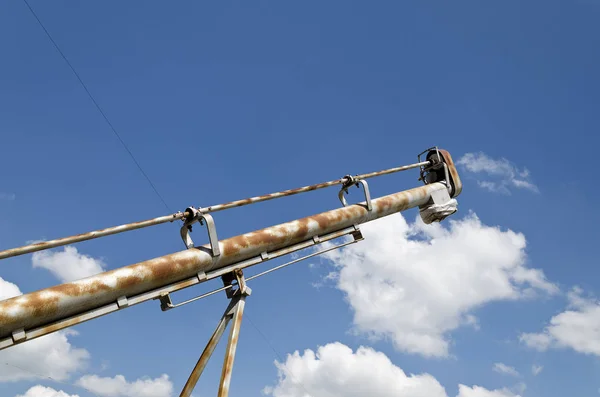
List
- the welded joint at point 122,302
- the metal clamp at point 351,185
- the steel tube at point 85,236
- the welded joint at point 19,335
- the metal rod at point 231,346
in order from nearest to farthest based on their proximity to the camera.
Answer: the welded joint at point 19,335, the steel tube at point 85,236, the welded joint at point 122,302, the metal rod at point 231,346, the metal clamp at point 351,185

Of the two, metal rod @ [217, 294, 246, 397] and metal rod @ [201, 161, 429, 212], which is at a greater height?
metal rod @ [201, 161, 429, 212]

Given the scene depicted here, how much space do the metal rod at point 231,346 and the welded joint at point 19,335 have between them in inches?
110

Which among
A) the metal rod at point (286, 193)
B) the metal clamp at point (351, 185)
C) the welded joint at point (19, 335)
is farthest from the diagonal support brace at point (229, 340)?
the metal clamp at point (351, 185)

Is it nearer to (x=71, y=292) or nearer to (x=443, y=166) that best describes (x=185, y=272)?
(x=71, y=292)

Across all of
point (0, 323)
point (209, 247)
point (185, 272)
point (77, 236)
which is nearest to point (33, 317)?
point (0, 323)

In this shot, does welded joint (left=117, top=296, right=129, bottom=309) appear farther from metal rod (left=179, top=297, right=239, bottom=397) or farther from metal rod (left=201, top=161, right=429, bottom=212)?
metal rod (left=201, top=161, right=429, bottom=212)

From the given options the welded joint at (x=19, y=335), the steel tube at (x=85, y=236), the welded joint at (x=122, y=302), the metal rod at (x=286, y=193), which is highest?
the metal rod at (x=286, y=193)

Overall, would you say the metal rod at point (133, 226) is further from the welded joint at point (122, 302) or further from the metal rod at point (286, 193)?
the welded joint at point (122, 302)

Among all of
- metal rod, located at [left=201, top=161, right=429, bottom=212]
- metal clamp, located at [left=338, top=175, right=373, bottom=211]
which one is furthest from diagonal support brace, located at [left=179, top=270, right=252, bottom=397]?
metal clamp, located at [left=338, top=175, right=373, bottom=211]

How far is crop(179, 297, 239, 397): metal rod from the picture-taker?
7.96 meters

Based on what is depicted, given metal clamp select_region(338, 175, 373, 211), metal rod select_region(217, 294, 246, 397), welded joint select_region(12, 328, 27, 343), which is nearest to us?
welded joint select_region(12, 328, 27, 343)

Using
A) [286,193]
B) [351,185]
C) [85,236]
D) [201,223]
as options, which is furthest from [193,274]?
[351,185]

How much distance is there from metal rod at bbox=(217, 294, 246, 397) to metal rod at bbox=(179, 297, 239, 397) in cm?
12

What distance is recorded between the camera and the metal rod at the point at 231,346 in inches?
309
